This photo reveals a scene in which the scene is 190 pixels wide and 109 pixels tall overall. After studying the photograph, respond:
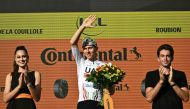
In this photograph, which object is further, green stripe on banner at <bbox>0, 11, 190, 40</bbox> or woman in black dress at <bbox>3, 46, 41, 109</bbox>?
green stripe on banner at <bbox>0, 11, 190, 40</bbox>

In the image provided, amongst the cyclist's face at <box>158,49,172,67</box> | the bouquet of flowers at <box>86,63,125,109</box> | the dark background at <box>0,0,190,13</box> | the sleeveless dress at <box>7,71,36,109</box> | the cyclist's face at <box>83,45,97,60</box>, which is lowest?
the sleeveless dress at <box>7,71,36,109</box>

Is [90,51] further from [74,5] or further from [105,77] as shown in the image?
[74,5]

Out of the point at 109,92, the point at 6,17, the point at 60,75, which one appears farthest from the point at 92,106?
the point at 6,17

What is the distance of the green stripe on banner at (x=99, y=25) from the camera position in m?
7.24

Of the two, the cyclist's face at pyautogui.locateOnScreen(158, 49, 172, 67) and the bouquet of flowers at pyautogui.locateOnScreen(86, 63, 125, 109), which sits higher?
the cyclist's face at pyautogui.locateOnScreen(158, 49, 172, 67)

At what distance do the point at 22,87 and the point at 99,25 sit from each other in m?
2.68

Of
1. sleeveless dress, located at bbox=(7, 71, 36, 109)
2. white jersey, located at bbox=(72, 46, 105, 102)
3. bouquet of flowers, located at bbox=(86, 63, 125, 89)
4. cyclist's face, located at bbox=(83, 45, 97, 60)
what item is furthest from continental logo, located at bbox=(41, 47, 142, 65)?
sleeveless dress, located at bbox=(7, 71, 36, 109)

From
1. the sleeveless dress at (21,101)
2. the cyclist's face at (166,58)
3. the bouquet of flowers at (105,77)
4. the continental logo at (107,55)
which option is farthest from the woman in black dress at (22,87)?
the continental logo at (107,55)

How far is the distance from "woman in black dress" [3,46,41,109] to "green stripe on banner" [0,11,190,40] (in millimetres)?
2356

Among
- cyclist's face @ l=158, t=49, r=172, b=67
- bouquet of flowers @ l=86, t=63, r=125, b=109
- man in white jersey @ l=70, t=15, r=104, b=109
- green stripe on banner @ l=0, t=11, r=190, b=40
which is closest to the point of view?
cyclist's face @ l=158, t=49, r=172, b=67

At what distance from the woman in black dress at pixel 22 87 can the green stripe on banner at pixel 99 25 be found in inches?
92.8

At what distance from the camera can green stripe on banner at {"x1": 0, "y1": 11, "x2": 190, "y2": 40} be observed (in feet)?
23.8

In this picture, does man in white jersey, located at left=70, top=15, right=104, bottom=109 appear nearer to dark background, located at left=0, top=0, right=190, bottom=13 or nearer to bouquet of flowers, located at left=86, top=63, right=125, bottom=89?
bouquet of flowers, located at left=86, top=63, right=125, bottom=89

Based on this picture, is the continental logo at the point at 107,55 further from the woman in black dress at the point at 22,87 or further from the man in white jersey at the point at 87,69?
the woman in black dress at the point at 22,87
